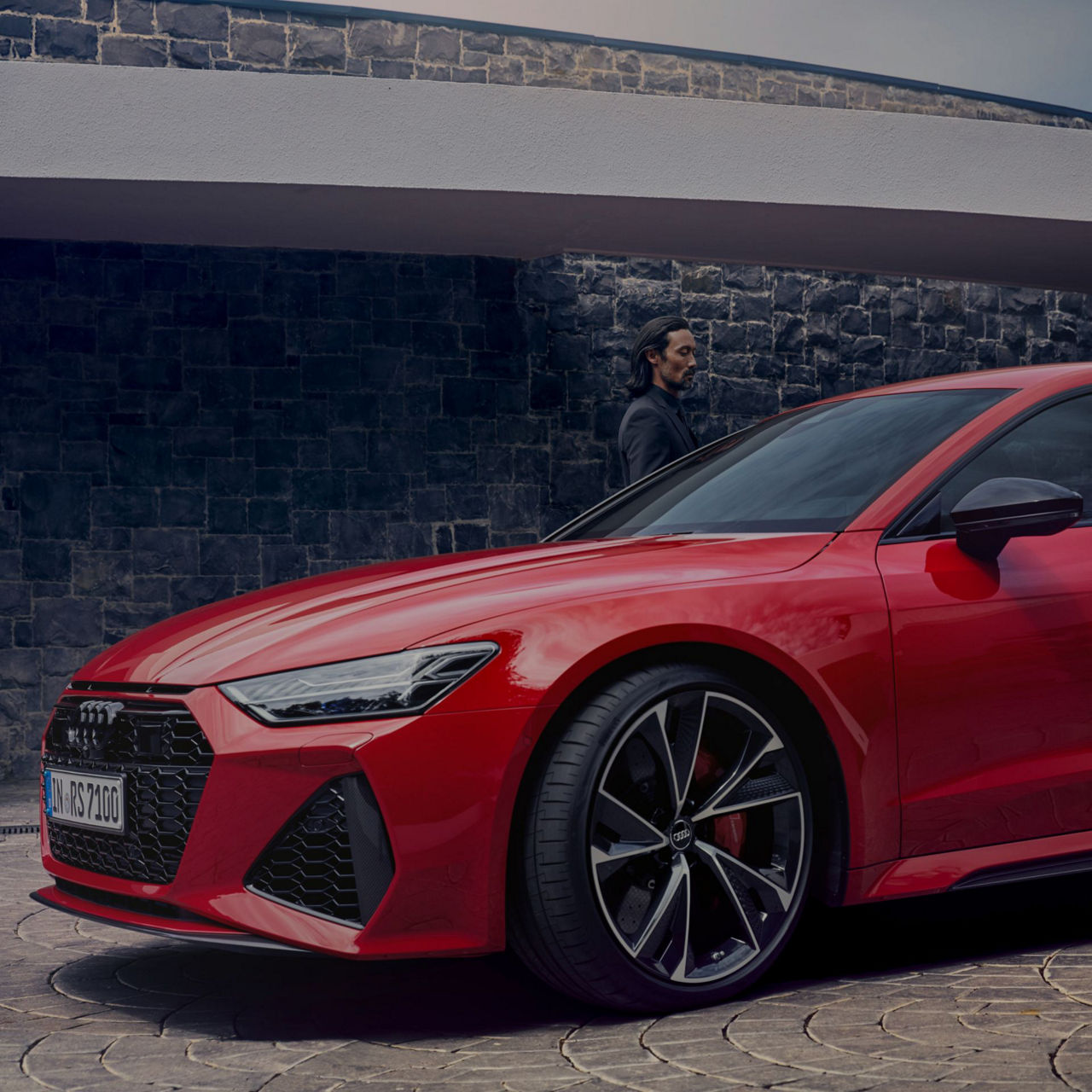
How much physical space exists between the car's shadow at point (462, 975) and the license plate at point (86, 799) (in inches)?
19.3

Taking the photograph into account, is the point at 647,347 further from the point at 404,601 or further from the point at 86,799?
the point at 86,799

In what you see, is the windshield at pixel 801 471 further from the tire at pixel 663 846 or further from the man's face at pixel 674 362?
the man's face at pixel 674 362

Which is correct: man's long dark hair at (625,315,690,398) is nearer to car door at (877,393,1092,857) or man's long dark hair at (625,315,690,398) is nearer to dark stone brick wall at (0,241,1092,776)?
car door at (877,393,1092,857)

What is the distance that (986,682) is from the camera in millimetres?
3814

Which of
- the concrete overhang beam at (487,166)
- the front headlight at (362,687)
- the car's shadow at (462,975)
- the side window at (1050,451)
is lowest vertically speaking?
the car's shadow at (462,975)

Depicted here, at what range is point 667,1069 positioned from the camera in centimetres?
312

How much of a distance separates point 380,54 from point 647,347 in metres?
7.26

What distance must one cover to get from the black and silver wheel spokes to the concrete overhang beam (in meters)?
6.12

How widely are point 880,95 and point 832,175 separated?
8.07 m

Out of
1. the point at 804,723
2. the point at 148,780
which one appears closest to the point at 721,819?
the point at 804,723

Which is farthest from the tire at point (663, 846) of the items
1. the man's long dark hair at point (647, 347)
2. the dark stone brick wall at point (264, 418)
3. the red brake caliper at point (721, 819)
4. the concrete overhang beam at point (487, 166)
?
the dark stone brick wall at point (264, 418)

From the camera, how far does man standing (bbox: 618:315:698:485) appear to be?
7164 mm

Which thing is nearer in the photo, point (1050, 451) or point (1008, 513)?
point (1008, 513)

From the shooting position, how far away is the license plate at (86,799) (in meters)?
3.61
